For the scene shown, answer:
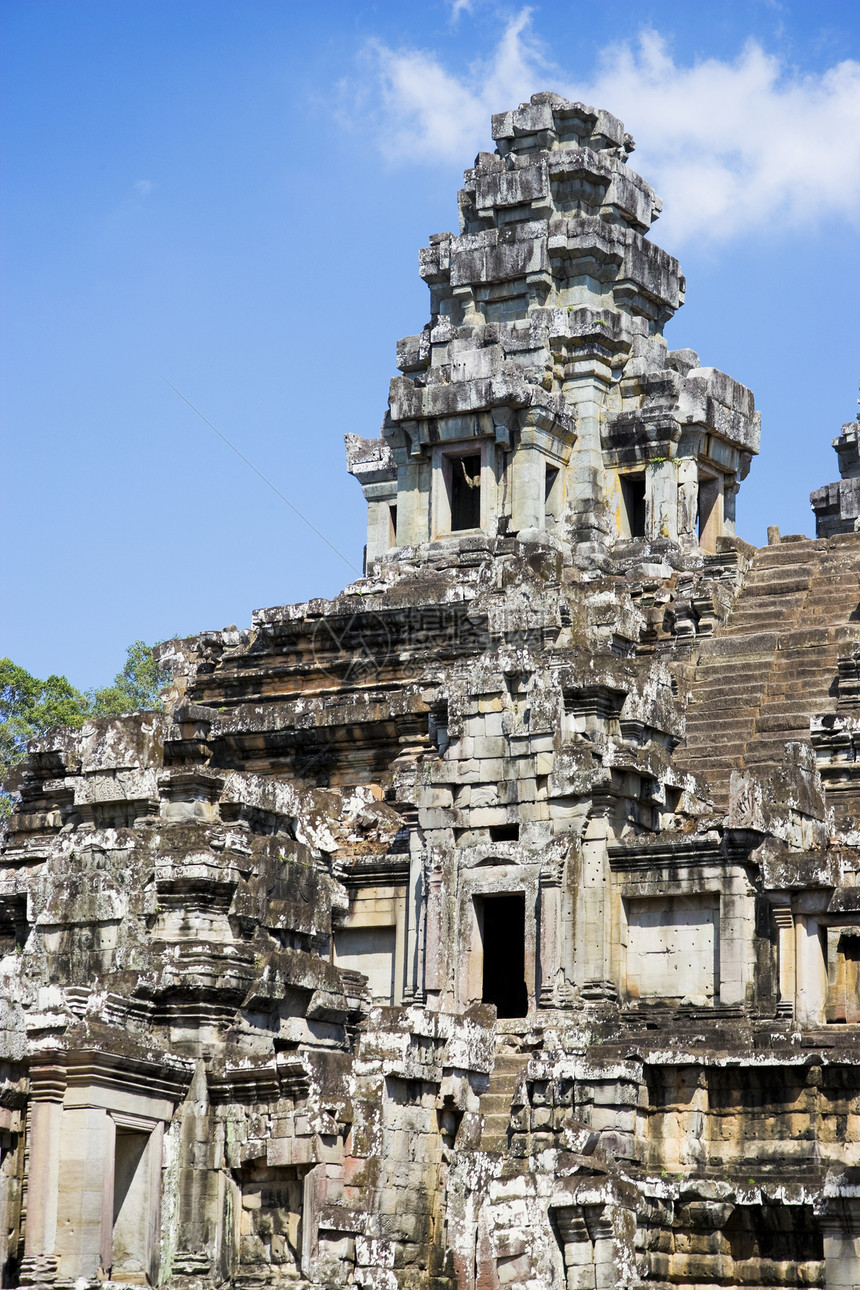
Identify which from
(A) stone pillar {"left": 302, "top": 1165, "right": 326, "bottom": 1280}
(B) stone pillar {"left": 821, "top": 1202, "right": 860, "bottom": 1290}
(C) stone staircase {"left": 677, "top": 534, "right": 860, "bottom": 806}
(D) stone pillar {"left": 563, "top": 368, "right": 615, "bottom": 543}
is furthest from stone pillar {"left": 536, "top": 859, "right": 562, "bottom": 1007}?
(D) stone pillar {"left": 563, "top": 368, "right": 615, "bottom": 543}

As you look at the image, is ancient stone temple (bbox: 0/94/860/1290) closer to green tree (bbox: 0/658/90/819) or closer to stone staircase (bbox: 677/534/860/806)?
stone staircase (bbox: 677/534/860/806)

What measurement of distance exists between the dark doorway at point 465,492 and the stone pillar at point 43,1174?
21.7m

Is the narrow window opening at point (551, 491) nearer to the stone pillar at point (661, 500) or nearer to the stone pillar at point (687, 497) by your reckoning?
the stone pillar at point (661, 500)

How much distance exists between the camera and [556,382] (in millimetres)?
46312

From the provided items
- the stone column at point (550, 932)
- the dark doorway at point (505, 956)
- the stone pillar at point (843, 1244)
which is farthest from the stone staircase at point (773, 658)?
the stone pillar at point (843, 1244)

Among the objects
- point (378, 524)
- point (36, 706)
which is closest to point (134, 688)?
point (36, 706)

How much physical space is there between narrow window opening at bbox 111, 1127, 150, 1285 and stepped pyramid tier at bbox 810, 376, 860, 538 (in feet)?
100

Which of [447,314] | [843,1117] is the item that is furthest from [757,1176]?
[447,314]

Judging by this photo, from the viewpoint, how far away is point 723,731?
3525 cm

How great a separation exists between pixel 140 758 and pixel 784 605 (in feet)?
42.7

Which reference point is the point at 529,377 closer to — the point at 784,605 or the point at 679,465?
the point at 679,465

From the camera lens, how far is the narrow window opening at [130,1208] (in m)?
25.9

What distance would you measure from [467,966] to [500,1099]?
2404mm

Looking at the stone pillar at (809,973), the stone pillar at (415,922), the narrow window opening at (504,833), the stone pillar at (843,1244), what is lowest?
the stone pillar at (843,1244)
